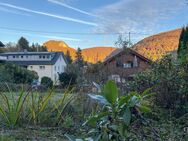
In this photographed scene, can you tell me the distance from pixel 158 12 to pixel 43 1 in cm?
396

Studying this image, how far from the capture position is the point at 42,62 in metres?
45.0

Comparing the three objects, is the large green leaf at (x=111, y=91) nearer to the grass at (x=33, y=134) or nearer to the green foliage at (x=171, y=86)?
the grass at (x=33, y=134)

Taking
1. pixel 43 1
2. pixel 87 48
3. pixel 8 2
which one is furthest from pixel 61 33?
pixel 43 1

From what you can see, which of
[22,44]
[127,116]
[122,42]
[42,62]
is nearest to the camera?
[127,116]

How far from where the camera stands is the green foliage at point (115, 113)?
153cm

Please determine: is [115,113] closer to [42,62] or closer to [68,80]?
[68,80]

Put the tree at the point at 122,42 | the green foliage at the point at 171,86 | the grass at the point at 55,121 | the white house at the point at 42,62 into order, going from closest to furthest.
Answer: the grass at the point at 55,121 → the green foliage at the point at 171,86 → the tree at the point at 122,42 → the white house at the point at 42,62

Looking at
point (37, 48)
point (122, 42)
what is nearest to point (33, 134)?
point (122, 42)

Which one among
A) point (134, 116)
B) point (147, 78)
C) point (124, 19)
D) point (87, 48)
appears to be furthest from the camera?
point (87, 48)

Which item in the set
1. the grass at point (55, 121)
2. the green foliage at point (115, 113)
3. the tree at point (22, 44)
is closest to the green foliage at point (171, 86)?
the grass at point (55, 121)

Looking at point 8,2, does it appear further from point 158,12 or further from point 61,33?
point 61,33

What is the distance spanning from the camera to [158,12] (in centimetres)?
809

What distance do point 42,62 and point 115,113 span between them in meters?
44.1

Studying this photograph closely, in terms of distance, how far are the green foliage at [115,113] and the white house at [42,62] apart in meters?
42.6
